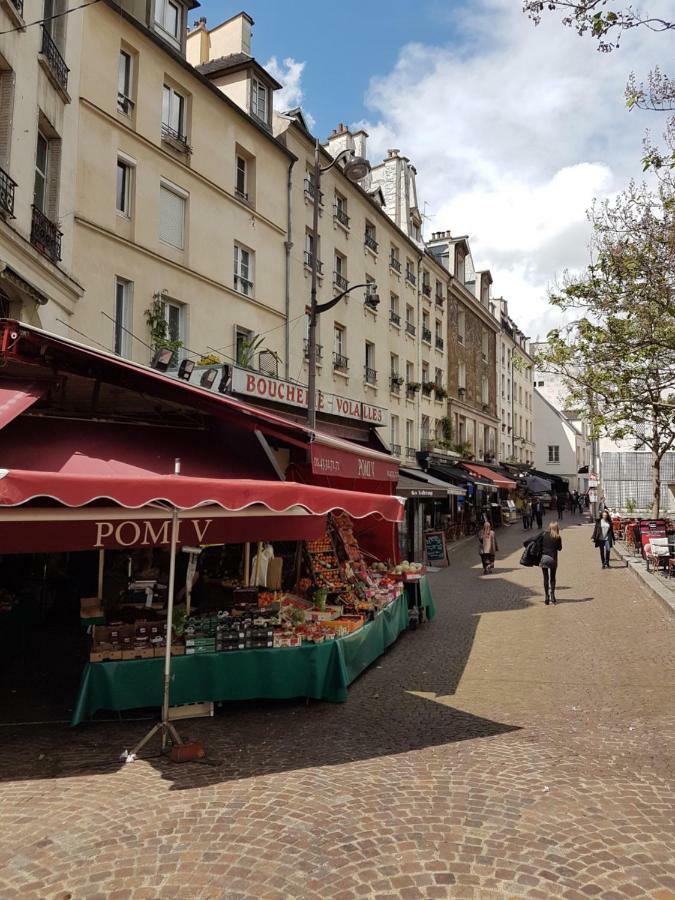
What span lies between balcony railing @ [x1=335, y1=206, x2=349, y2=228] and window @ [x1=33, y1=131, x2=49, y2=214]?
13033mm

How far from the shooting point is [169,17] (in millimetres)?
16672

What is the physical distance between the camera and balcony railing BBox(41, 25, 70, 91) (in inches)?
449

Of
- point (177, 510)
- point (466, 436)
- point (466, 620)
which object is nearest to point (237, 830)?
point (177, 510)

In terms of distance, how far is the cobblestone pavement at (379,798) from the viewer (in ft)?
12.1

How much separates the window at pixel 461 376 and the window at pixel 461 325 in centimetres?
141

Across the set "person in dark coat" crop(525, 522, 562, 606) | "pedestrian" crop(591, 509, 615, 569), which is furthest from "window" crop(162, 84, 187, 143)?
"pedestrian" crop(591, 509, 615, 569)

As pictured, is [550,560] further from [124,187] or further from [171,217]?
[124,187]

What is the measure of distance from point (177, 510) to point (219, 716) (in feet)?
8.21

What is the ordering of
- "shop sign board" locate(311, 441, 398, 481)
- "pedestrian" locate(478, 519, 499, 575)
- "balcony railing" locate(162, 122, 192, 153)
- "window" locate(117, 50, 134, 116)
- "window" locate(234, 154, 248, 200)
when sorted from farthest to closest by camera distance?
"window" locate(234, 154, 248, 200)
"pedestrian" locate(478, 519, 499, 575)
"balcony railing" locate(162, 122, 192, 153)
"window" locate(117, 50, 134, 116)
"shop sign board" locate(311, 441, 398, 481)

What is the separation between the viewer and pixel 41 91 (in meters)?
11.2

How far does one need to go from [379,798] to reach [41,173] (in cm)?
1192

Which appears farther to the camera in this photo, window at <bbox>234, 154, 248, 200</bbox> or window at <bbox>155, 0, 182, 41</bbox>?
window at <bbox>234, 154, 248, 200</bbox>

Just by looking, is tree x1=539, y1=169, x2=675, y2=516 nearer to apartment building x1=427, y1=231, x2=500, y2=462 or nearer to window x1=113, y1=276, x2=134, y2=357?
window x1=113, y1=276, x2=134, y2=357

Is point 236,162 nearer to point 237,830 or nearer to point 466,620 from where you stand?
point 466,620
